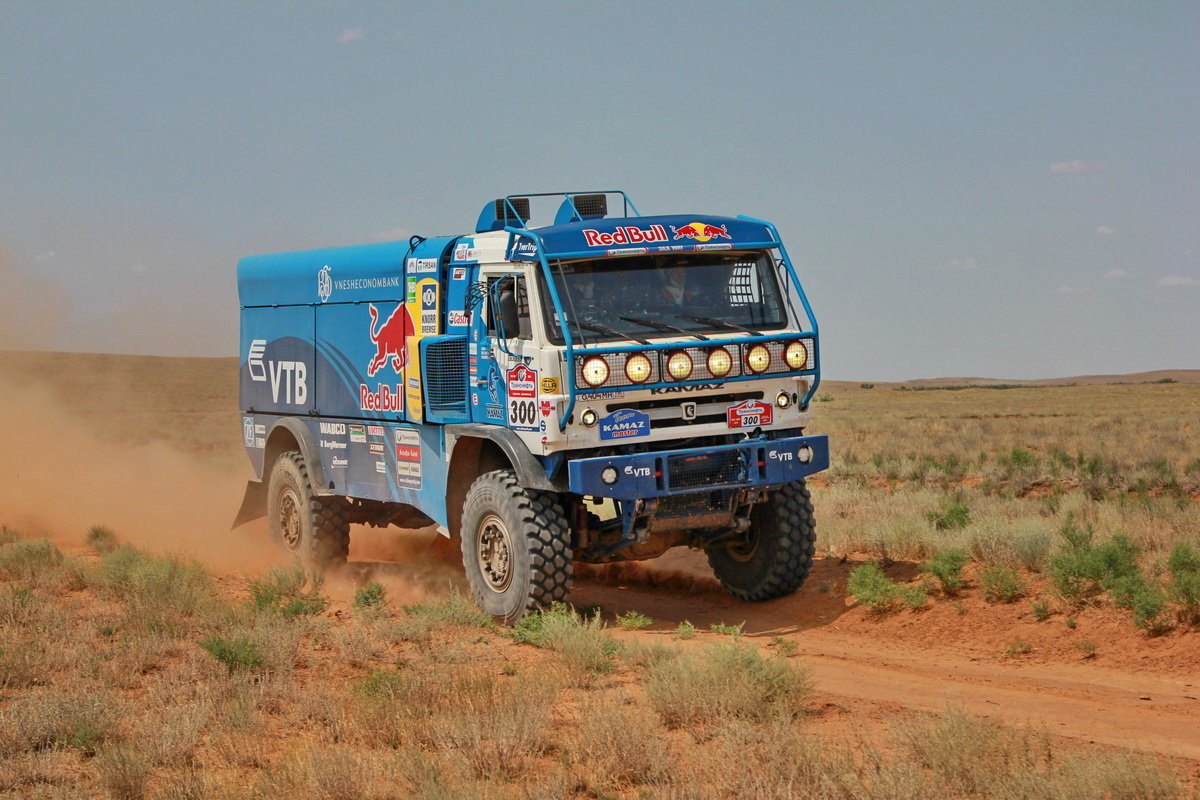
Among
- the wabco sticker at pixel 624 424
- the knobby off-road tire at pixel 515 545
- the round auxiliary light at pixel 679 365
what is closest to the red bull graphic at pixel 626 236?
the round auxiliary light at pixel 679 365

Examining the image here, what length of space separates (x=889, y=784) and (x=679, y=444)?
5.23 m

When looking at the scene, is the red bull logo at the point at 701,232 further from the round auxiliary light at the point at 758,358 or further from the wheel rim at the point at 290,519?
the wheel rim at the point at 290,519

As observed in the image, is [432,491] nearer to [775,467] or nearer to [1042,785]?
[775,467]

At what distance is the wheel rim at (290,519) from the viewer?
15.0 metres

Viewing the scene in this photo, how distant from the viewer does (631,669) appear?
30.1 feet

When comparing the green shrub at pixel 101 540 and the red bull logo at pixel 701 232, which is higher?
the red bull logo at pixel 701 232

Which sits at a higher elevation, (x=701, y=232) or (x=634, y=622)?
(x=701, y=232)

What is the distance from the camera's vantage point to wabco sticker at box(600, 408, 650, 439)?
33.6ft

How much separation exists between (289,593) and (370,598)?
1.04 meters

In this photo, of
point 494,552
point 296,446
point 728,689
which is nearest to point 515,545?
point 494,552

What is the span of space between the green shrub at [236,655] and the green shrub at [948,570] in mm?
5909

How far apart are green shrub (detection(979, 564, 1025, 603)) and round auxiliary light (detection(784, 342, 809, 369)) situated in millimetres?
2471

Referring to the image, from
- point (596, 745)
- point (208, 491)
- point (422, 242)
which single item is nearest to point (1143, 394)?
point (208, 491)

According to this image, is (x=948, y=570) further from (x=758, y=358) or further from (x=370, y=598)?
(x=370, y=598)
